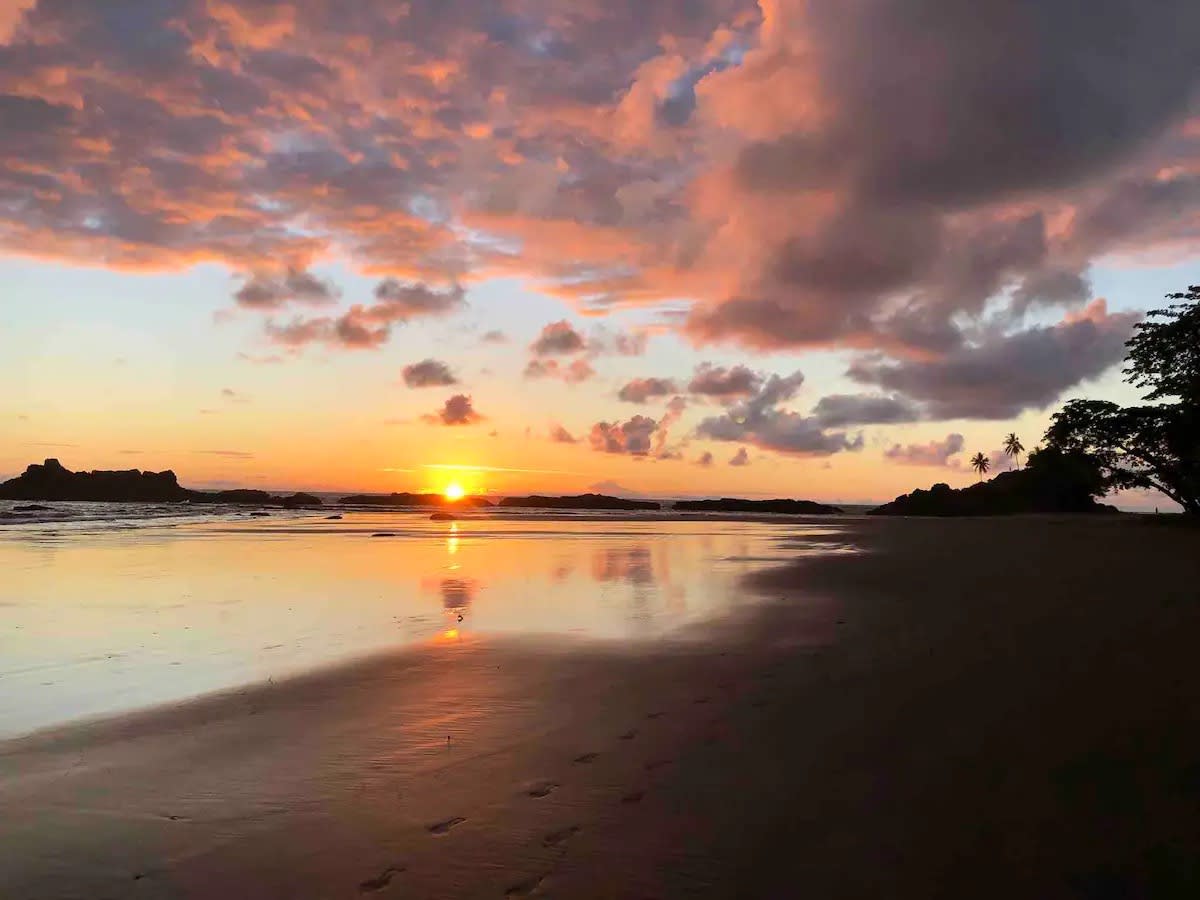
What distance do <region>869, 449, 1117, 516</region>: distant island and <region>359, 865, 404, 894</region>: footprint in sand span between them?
270ft

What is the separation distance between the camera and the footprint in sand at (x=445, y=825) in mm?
4773

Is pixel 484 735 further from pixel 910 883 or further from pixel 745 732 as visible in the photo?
pixel 910 883

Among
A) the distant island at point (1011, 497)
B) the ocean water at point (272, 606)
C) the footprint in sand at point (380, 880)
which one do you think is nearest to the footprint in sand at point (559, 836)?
the footprint in sand at point (380, 880)

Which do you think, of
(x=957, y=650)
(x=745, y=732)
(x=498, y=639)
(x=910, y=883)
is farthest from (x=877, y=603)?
(x=910, y=883)

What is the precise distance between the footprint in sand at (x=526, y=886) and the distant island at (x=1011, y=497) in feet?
269

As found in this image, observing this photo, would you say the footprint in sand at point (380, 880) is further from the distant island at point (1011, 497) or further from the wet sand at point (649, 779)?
the distant island at point (1011, 497)

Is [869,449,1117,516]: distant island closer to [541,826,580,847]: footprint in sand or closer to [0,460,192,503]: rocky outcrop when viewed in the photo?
[541,826,580,847]: footprint in sand

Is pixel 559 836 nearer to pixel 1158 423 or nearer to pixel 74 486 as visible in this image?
pixel 1158 423

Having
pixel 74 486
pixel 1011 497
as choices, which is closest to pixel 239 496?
pixel 74 486

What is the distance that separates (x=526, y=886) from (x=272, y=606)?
12.3 m

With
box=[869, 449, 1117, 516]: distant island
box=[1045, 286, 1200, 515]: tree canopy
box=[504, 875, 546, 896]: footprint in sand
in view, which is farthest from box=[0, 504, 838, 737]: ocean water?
box=[869, 449, 1117, 516]: distant island

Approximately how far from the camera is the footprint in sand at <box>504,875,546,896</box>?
4.02 meters

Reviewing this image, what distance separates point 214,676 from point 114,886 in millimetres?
5539

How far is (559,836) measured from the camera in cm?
469
